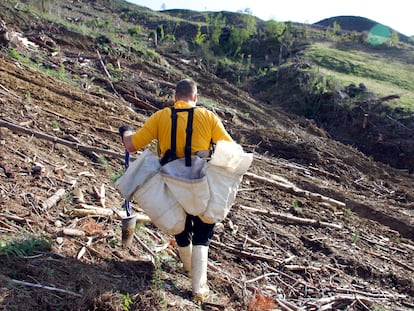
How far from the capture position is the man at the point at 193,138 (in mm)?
4160

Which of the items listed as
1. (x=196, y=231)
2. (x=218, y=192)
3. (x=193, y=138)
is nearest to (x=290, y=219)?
(x=196, y=231)

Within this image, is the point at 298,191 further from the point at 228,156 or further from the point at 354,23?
the point at 354,23

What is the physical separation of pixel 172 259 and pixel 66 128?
150 inches

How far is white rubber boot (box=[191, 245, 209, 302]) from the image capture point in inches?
164

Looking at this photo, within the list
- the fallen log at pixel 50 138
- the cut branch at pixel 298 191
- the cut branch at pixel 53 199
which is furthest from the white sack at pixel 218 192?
the cut branch at pixel 298 191

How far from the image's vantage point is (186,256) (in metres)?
4.48

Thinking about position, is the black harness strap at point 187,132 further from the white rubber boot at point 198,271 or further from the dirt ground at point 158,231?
the dirt ground at point 158,231

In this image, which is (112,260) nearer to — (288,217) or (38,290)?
(38,290)

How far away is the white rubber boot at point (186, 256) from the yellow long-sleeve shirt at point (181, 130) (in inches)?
36.1

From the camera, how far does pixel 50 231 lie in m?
4.44

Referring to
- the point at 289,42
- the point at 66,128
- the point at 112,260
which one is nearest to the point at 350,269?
the point at 112,260

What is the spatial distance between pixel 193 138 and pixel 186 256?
3.89 ft

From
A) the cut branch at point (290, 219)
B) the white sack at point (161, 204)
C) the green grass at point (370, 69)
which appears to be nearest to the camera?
the white sack at point (161, 204)

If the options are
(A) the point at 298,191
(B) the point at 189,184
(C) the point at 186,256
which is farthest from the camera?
(A) the point at 298,191
